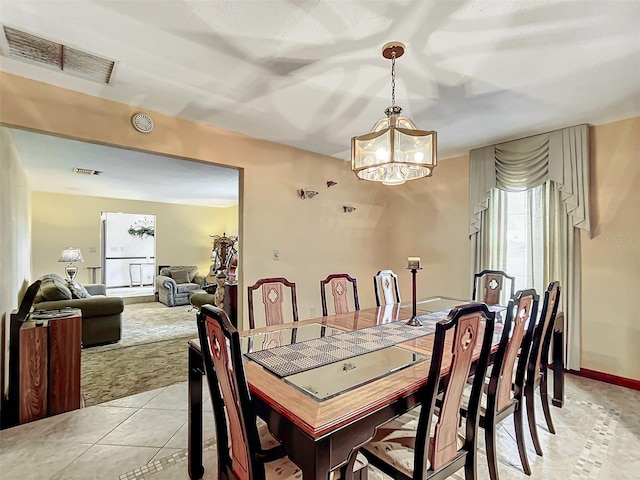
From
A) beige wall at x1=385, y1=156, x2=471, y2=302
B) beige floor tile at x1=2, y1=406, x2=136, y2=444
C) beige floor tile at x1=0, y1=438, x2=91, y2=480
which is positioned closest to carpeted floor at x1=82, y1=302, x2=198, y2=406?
beige floor tile at x1=2, y1=406, x2=136, y2=444

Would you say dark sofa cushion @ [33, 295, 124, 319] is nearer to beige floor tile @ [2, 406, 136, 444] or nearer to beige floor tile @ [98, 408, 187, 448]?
beige floor tile @ [2, 406, 136, 444]

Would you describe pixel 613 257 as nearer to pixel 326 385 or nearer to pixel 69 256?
pixel 326 385

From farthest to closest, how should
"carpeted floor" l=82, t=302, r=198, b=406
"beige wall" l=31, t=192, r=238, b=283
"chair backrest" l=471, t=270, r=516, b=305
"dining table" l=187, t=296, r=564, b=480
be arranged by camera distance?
"beige wall" l=31, t=192, r=238, b=283
"chair backrest" l=471, t=270, r=516, b=305
"carpeted floor" l=82, t=302, r=198, b=406
"dining table" l=187, t=296, r=564, b=480

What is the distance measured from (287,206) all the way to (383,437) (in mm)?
2853

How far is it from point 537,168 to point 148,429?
4.43 m

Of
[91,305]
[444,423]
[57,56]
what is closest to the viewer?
[444,423]

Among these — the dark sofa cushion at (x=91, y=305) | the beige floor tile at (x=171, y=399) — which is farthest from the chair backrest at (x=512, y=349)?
the dark sofa cushion at (x=91, y=305)

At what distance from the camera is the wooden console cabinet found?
96.7 inches

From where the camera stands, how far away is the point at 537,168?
354cm

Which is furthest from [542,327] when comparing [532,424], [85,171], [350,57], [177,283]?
[177,283]

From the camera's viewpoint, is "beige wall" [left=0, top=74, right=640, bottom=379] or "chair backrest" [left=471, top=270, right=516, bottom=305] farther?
"chair backrest" [left=471, top=270, right=516, bottom=305]

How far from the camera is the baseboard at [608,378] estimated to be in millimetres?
3023

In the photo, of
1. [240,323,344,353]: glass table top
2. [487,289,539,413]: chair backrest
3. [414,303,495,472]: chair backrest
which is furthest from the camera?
[240,323,344,353]: glass table top

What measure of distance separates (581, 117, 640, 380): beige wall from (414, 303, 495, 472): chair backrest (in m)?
2.65
